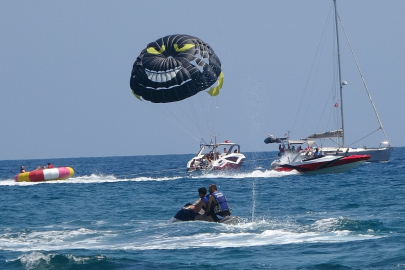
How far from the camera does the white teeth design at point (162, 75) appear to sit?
2392 cm

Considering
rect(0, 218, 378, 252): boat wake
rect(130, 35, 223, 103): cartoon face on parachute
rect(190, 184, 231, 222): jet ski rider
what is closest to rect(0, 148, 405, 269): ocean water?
rect(0, 218, 378, 252): boat wake

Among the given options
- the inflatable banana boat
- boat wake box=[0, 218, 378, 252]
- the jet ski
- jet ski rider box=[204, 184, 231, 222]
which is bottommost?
boat wake box=[0, 218, 378, 252]

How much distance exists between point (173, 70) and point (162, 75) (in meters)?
0.45

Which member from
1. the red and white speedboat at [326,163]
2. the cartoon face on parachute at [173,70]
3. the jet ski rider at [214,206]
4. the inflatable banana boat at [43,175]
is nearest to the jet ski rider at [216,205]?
the jet ski rider at [214,206]

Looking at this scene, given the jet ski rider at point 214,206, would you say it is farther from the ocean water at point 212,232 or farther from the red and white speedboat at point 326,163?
the red and white speedboat at point 326,163

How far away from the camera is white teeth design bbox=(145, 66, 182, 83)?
23922mm

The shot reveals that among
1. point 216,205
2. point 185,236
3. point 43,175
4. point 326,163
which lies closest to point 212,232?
point 185,236

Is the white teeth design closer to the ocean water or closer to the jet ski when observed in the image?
the ocean water

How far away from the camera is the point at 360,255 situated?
38.3 feet

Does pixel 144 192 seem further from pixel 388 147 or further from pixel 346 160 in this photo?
pixel 388 147

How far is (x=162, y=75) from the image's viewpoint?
24.0 metres

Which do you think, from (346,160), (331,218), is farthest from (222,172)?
(331,218)

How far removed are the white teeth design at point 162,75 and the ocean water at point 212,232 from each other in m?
4.42

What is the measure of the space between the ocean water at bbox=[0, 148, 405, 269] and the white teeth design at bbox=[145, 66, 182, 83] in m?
4.42
